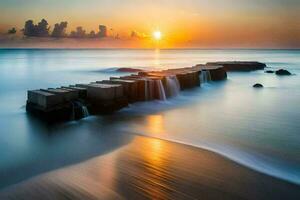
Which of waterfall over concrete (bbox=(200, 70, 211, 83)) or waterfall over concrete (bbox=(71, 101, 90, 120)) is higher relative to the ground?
waterfall over concrete (bbox=(200, 70, 211, 83))

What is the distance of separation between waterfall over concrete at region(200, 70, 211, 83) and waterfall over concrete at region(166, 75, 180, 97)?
576 centimetres

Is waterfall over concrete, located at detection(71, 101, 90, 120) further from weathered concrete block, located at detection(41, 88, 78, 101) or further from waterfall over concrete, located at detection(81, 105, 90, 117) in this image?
weathered concrete block, located at detection(41, 88, 78, 101)

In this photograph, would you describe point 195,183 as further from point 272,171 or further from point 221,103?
point 221,103

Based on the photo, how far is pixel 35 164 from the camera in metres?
6.45

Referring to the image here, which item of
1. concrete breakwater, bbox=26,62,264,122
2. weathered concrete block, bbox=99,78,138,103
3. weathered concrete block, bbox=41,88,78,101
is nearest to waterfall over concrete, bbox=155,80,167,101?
concrete breakwater, bbox=26,62,264,122

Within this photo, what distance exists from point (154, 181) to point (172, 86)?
12.0 meters

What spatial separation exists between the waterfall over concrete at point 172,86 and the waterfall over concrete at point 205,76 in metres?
5.76

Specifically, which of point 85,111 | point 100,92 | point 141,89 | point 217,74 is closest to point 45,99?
point 85,111

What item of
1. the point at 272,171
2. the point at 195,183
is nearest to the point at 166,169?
the point at 195,183

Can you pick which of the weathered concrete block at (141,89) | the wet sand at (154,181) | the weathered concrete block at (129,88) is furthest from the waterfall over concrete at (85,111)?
the wet sand at (154,181)

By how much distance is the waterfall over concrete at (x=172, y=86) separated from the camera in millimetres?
16422

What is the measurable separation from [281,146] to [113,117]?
584 cm

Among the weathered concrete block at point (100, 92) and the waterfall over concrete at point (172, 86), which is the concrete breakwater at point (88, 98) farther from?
the waterfall over concrete at point (172, 86)

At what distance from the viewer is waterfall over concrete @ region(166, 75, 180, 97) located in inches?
Answer: 647
